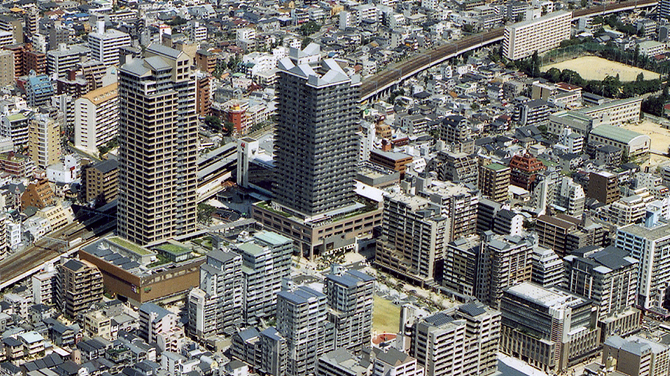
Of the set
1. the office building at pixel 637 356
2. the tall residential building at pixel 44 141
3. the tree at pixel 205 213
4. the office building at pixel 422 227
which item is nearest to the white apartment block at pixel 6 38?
the tall residential building at pixel 44 141

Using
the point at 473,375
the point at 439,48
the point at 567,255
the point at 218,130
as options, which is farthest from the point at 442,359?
the point at 439,48

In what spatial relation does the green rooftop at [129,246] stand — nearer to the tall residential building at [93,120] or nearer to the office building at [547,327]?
the office building at [547,327]

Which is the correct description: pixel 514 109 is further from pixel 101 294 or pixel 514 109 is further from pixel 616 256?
pixel 101 294

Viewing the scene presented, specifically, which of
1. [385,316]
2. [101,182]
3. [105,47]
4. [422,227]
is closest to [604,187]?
[422,227]

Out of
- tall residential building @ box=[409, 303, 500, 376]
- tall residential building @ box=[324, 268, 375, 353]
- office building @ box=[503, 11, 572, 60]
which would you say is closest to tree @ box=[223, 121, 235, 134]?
tall residential building @ box=[324, 268, 375, 353]

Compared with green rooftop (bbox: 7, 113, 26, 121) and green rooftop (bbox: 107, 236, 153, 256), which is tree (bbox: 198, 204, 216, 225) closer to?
green rooftop (bbox: 107, 236, 153, 256)

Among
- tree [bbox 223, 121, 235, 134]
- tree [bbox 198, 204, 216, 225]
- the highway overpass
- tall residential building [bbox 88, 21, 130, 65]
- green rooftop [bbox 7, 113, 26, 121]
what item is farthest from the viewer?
tall residential building [bbox 88, 21, 130, 65]
